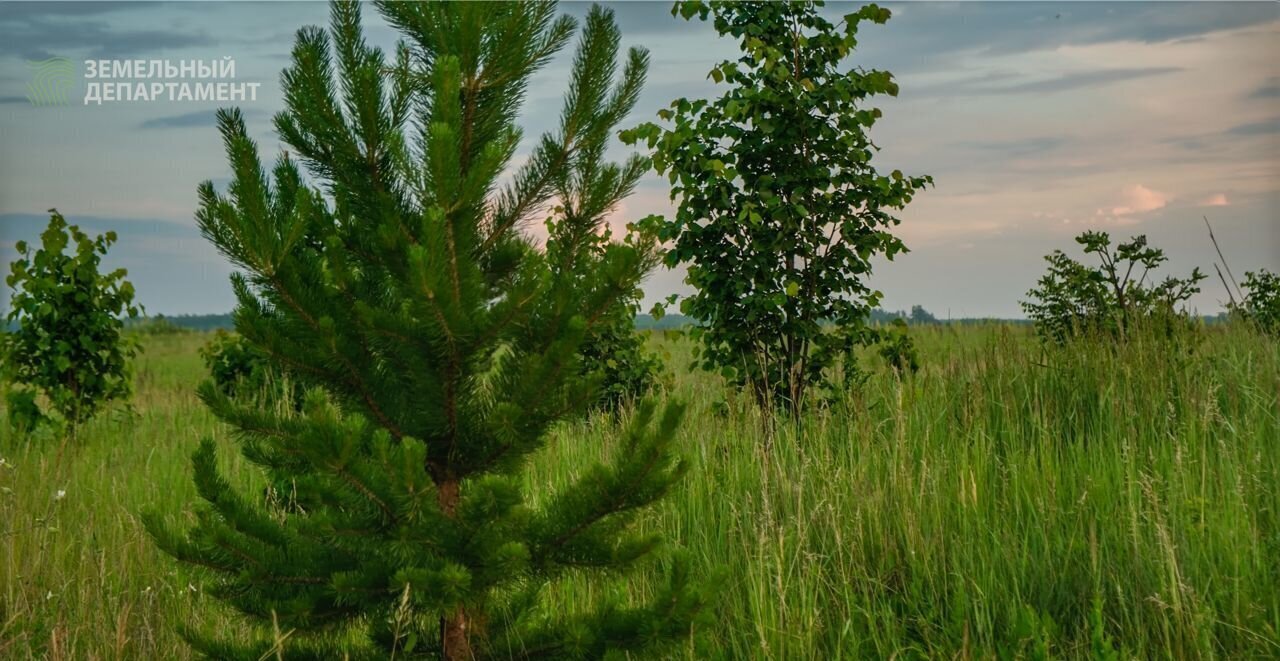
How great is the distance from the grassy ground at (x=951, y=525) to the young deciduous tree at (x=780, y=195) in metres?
0.53

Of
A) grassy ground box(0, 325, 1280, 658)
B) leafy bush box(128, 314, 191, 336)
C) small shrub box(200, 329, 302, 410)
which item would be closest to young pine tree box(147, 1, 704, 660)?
grassy ground box(0, 325, 1280, 658)

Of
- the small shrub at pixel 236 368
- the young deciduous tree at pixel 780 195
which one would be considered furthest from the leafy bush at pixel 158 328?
the young deciduous tree at pixel 780 195

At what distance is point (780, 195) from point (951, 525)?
9.66 ft

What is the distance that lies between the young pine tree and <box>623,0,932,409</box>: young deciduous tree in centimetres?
333

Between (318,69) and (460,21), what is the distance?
1.78ft

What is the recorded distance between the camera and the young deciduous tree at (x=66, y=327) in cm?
945

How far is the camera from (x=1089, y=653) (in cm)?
364

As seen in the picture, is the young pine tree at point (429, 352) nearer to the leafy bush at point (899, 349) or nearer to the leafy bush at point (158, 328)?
the leafy bush at point (899, 349)

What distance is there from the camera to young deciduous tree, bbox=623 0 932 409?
668cm

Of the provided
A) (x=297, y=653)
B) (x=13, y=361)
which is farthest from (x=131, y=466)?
(x=297, y=653)

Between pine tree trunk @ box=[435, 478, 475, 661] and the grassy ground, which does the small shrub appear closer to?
the grassy ground

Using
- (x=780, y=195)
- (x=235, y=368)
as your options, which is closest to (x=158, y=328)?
(x=235, y=368)

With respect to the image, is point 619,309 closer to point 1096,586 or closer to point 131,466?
point 1096,586

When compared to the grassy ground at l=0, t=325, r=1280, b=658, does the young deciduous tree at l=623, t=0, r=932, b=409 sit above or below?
above
